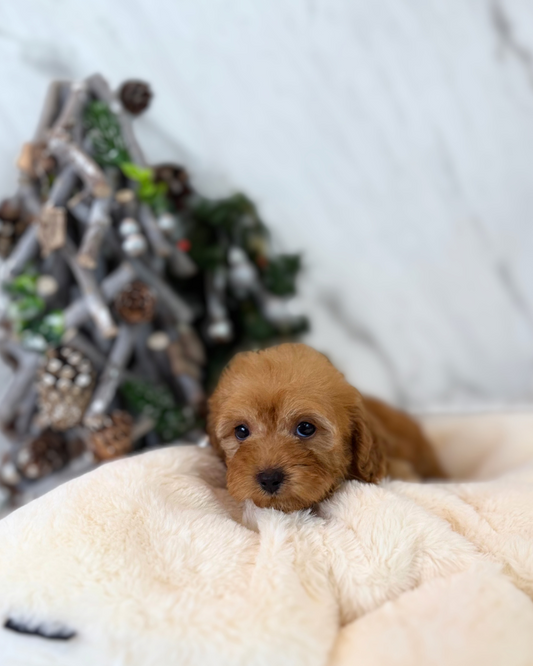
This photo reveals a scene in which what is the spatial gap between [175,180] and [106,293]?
0.55 meters

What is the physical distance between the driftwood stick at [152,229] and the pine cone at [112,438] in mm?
516

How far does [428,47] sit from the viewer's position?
2094 millimetres

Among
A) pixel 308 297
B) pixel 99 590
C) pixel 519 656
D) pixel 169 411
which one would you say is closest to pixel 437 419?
pixel 308 297

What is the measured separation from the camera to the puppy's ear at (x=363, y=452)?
1.11m

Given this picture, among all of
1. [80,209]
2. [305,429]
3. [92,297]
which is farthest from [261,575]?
[80,209]

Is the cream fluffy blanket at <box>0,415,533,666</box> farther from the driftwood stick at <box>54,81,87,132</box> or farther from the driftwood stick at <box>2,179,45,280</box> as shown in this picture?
the driftwood stick at <box>54,81,87,132</box>

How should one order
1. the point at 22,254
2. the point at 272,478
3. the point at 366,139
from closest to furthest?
the point at 272,478
the point at 22,254
the point at 366,139

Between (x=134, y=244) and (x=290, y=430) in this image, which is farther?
(x=134, y=244)

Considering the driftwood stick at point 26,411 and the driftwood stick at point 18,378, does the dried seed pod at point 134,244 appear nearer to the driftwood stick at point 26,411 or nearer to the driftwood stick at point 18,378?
the driftwood stick at point 18,378

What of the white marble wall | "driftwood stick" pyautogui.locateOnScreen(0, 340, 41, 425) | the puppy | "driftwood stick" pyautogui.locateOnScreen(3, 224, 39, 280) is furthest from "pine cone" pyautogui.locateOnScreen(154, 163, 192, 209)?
the puppy

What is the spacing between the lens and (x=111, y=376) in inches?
65.9

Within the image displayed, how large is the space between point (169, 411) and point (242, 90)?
122 cm

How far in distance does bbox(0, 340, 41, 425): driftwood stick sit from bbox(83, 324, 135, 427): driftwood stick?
8.3 inches

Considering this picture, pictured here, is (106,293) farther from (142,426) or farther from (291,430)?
(291,430)
